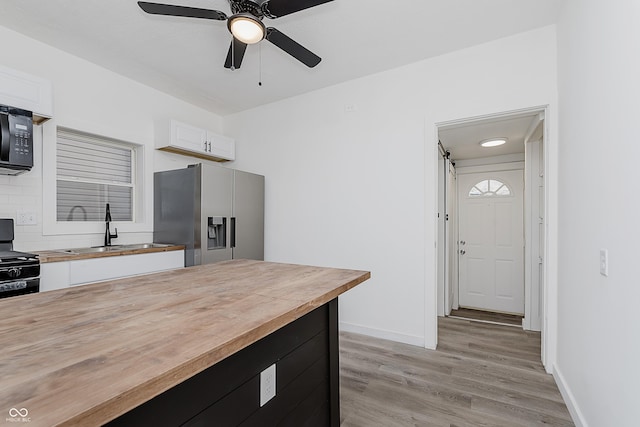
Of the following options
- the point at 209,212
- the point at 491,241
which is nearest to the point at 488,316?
the point at 491,241

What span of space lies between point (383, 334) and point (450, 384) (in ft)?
3.03

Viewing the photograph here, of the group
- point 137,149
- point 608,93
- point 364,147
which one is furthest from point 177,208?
point 608,93

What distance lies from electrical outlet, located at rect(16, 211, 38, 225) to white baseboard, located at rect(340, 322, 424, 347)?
3.05 m

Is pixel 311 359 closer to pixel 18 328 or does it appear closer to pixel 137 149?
pixel 18 328

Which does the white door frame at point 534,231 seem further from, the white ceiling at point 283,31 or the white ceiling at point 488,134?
the white ceiling at point 283,31

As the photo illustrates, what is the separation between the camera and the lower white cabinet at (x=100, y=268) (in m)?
2.36

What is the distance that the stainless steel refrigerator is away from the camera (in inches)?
129

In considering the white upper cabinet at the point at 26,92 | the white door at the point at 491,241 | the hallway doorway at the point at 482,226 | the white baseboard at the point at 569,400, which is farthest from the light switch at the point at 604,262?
the white upper cabinet at the point at 26,92

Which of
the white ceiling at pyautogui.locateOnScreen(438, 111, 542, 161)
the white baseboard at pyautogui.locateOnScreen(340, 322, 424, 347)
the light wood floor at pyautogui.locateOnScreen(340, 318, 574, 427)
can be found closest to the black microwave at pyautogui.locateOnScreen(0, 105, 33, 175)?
the light wood floor at pyautogui.locateOnScreen(340, 318, 574, 427)

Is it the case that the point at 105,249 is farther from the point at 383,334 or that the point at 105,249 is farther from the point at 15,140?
the point at 383,334

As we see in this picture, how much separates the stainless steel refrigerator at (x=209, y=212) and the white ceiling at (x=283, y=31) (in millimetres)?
1078

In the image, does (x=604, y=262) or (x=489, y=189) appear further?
(x=489, y=189)

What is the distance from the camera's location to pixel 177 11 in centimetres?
182

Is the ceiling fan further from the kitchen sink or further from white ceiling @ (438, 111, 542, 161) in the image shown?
the kitchen sink
